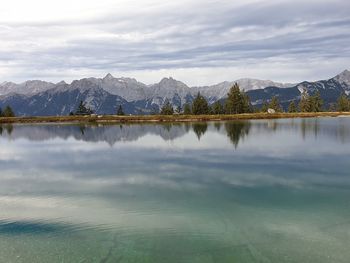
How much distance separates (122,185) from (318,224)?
1646 centimetres

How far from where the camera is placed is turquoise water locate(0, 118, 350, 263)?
1847 cm

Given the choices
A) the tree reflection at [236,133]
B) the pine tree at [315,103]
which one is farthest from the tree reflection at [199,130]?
the pine tree at [315,103]

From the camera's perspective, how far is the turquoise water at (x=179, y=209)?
18.5 meters

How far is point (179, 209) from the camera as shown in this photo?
25016 mm

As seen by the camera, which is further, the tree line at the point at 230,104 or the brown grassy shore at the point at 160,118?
the tree line at the point at 230,104

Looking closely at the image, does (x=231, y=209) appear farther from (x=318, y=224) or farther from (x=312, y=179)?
(x=312, y=179)

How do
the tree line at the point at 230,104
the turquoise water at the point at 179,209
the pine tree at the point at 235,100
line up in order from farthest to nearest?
the tree line at the point at 230,104 < the pine tree at the point at 235,100 < the turquoise water at the point at 179,209

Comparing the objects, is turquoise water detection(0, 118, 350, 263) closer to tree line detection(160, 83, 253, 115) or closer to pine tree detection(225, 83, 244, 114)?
pine tree detection(225, 83, 244, 114)

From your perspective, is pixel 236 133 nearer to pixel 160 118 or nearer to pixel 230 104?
pixel 160 118

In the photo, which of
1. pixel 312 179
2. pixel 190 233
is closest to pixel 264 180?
pixel 312 179

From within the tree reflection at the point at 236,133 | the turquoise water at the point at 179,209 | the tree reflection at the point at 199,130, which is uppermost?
the tree reflection at the point at 236,133

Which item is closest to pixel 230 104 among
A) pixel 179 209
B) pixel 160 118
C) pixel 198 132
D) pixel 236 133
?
pixel 160 118

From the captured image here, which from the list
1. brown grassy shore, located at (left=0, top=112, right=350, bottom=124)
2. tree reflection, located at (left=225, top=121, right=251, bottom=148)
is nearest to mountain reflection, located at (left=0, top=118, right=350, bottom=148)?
tree reflection, located at (left=225, top=121, right=251, bottom=148)

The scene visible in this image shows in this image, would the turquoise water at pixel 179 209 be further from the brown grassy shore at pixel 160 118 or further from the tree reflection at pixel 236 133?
the brown grassy shore at pixel 160 118
